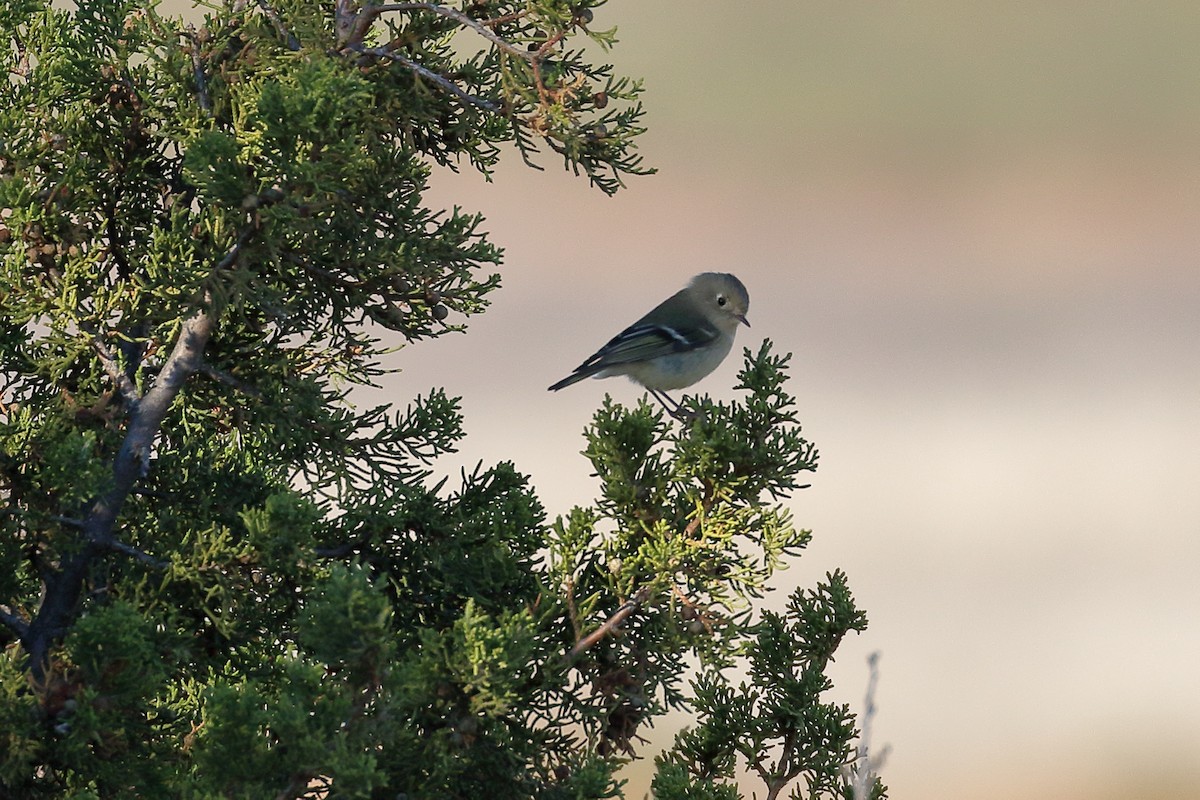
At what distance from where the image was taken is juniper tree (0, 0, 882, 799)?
3.53 m

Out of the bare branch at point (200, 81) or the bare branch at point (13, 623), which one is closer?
the bare branch at point (13, 623)

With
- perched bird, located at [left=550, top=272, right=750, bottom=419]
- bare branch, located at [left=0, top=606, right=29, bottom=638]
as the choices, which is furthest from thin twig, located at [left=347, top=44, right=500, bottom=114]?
perched bird, located at [left=550, top=272, right=750, bottom=419]

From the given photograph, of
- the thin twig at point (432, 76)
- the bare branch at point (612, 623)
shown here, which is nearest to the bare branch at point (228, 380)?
the thin twig at point (432, 76)

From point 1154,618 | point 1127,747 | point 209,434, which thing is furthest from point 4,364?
point 1154,618

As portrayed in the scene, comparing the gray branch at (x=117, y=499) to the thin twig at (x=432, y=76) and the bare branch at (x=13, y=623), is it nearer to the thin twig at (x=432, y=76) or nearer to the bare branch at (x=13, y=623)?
the bare branch at (x=13, y=623)

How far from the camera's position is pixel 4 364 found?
425 cm

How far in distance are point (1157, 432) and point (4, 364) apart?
54.1 ft

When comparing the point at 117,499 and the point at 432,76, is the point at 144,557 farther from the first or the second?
the point at 432,76

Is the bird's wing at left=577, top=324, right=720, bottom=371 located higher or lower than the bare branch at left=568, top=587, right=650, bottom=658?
higher

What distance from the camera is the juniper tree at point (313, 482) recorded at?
3.53 metres

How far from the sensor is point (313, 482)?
4402mm

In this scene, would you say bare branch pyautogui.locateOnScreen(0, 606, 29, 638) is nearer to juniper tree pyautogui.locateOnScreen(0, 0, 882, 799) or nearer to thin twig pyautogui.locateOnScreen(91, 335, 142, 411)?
juniper tree pyautogui.locateOnScreen(0, 0, 882, 799)

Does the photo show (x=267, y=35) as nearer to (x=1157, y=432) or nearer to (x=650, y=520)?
(x=650, y=520)

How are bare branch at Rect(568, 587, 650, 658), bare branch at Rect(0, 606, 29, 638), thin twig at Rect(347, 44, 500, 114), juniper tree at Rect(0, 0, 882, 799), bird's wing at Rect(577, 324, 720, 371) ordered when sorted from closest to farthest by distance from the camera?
juniper tree at Rect(0, 0, 882, 799) < bare branch at Rect(568, 587, 650, 658) < bare branch at Rect(0, 606, 29, 638) < thin twig at Rect(347, 44, 500, 114) < bird's wing at Rect(577, 324, 720, 371)
